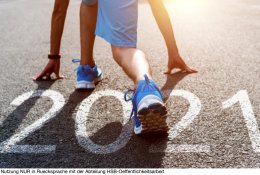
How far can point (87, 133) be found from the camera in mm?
3059

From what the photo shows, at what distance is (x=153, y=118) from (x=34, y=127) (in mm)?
1025

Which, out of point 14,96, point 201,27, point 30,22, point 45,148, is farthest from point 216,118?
point 30,22

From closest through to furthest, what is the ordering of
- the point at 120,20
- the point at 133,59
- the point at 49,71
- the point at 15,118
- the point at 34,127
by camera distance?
the point at 133,59, the point at 120,20, the point at 34,127, the point at 15,118, the point at 49,71

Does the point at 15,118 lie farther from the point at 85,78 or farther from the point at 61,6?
the point at 61,6

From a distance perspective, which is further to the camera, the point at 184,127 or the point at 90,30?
the point at 90,30

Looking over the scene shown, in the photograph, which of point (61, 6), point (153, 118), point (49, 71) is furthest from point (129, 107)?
point (61, 6)

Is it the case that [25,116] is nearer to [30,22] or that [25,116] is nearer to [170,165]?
[170,165]

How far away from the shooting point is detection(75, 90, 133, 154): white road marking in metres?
2.82

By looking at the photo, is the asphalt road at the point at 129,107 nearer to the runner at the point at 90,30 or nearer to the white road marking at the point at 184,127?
the white road marking at the point at 184,127

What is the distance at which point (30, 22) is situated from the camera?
26.1 ft

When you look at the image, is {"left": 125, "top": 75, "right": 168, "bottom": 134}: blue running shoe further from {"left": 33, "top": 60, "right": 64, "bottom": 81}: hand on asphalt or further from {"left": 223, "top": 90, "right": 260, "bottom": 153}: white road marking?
{"left": 33, "top": 60, "right": 64, "bottom": 81}: hand on asphalt

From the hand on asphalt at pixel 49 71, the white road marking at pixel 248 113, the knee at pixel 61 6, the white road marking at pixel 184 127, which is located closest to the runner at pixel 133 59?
the white road marking at pixel 184 127

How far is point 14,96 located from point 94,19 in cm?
99

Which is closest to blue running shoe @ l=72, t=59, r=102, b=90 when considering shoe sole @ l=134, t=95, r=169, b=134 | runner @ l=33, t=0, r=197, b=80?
runner @ l=33, t=0, r=197, b=80
